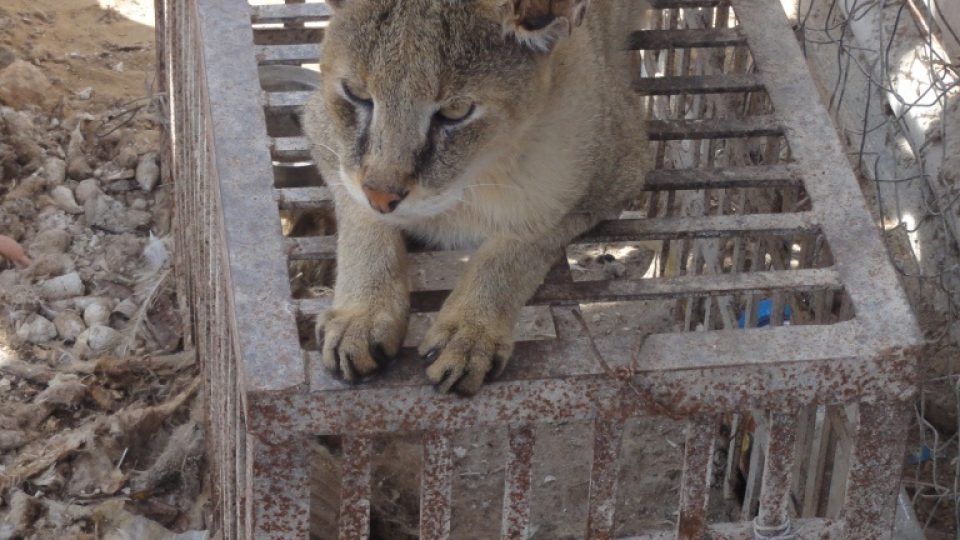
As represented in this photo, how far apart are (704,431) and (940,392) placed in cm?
136

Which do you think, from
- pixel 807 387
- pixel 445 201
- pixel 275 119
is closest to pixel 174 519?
pixel 275 119

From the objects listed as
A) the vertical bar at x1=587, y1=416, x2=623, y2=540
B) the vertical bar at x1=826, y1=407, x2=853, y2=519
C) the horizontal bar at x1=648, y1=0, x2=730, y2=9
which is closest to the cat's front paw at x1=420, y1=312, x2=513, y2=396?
the vertical bar at x1=587, y1=416, x2=623, y2=540

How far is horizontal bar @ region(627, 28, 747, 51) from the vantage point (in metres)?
3.65

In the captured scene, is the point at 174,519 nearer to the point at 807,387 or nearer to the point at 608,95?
the point at 608,95

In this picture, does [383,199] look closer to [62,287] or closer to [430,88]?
[430,88]

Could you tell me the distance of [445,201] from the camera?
8.77ft

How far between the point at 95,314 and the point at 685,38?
1.99 meters

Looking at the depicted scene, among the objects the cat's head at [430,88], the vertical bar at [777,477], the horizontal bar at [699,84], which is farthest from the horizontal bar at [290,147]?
the vertical bar at [777,477]

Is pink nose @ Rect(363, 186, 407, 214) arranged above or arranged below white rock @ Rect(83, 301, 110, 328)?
above

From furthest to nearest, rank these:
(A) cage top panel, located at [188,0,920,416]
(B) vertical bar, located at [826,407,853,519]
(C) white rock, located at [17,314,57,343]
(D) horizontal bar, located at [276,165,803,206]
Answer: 1. (C) white rock, located at [17,314,57,343]
2. (B) vertical bar, located at [826,407,853,519]
3. (D) horizontal bar, located at [276,165,803,206]
4. (A) cage top panel, located at [188,0,920,416]

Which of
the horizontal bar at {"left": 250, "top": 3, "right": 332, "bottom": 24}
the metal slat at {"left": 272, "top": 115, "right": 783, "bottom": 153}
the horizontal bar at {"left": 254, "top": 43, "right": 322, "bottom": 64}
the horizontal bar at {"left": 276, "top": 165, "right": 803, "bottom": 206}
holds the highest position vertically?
the horizontal bar at {"left": 250, "top": 3, "right": 332, "bottom": 24}

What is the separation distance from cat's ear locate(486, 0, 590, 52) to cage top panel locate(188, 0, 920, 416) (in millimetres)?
532

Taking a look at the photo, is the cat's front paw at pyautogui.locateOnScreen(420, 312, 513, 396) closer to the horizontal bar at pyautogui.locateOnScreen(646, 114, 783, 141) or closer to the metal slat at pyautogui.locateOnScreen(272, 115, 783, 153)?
the metal slat at pyautogui.locateOnScreen(272, 115, 783, 153)

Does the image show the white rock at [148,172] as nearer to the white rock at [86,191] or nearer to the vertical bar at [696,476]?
the white rock at [86,191]
